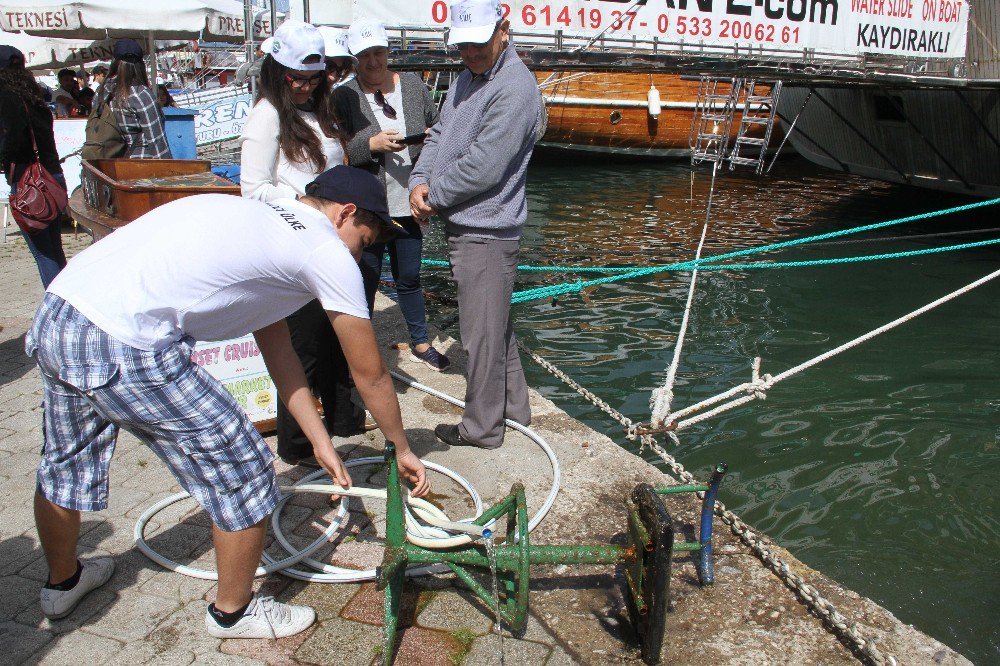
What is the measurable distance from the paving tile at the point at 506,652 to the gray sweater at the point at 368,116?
2.65m

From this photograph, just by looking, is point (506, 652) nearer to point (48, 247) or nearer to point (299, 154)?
point (299, 154)

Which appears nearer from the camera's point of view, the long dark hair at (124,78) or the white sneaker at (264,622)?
the white sneaker at (264,622)

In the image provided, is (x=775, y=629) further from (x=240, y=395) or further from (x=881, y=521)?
(x=240, y=395)

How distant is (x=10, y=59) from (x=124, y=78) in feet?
4.91

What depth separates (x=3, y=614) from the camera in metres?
2.81

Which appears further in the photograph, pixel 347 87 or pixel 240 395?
pixel 347 87

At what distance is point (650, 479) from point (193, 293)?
2.29m

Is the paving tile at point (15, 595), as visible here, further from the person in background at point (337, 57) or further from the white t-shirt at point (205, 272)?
the person in background at point (337, 57)

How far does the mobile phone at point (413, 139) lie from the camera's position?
4488 mm

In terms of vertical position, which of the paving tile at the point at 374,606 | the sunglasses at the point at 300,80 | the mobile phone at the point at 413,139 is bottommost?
the paving tile at the point at 374,606

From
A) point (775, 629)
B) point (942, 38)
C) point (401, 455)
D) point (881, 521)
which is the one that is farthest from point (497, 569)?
point (942, 38)

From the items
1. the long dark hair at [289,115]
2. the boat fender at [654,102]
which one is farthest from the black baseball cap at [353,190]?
the boat fender at [654,102]

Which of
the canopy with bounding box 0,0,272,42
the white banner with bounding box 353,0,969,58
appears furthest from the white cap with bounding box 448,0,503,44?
the canopy with bounding box 0,0,272,42

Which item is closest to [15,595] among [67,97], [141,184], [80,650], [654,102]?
[80,650]
